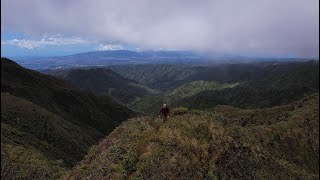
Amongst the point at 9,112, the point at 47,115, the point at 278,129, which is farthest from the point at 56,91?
the point at 278,129

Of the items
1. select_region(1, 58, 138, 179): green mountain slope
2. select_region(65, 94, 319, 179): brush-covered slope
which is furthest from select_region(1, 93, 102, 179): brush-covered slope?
select_region(65, 94, 319, 179): brush-covered slope

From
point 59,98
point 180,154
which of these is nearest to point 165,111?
point 180,154

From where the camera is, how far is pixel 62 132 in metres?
83.1

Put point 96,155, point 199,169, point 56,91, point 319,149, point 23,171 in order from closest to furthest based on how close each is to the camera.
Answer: point 199,169 → point 96,155 → point 23,171 → point 319,149 → point 56,91

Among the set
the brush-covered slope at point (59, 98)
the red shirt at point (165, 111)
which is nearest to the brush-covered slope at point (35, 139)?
the red shirt at point (165, 111)

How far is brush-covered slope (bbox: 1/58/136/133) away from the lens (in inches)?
4673

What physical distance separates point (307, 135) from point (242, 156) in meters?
33.8

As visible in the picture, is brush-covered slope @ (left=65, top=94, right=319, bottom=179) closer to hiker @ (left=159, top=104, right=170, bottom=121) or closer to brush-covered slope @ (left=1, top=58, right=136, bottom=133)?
hiker @ (left=159, top=104, right=170, bottom=121)

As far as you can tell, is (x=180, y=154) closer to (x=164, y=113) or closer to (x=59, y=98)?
(x=164, y=113)

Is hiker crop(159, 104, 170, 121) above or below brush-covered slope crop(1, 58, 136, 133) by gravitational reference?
above

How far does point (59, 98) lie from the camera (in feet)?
443

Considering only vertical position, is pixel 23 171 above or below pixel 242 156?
below

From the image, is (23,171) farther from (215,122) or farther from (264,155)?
(264,155)

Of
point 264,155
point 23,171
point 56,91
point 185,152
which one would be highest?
point 185,152
